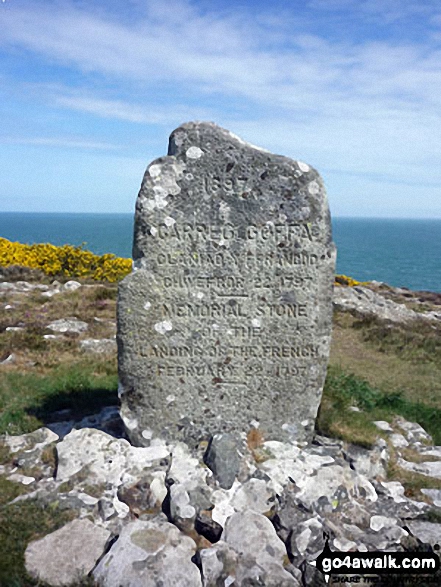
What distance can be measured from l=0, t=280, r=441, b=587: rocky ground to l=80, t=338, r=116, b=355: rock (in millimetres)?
3910

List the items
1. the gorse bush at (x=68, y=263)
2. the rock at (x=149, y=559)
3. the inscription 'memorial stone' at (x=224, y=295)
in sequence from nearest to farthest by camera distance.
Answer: the rock at (x=149, y=559), the inscription 'memorial stone' at (x=224, y=295), the gorse bush at (x=68, y=263)

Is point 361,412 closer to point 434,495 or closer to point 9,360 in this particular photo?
point 434,495

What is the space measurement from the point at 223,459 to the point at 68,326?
813 centimetres

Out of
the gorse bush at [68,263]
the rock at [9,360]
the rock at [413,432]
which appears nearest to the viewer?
the rock at [413,432]

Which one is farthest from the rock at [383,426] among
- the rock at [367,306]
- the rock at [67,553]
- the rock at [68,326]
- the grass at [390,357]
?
the rock at [367,306]

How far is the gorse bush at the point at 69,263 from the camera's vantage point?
2305cm

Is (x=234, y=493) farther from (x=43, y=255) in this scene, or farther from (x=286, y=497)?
(x=43, y=255)

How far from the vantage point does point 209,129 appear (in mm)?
5707

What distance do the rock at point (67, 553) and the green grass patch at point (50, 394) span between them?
2372mm

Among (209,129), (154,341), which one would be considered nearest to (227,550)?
(154,341)

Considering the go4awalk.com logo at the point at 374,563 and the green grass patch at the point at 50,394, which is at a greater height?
the go4awalk.com logo at the point at 374,563

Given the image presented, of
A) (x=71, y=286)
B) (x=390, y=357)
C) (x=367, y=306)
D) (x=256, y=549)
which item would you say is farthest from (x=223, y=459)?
(x=367, y=306)

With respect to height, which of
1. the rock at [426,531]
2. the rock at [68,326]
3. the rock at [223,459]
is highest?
→ the rock at [223,459]

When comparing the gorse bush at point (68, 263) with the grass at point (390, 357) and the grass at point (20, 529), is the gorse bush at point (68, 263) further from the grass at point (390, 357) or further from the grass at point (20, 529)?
the grass at point (20, 529)
